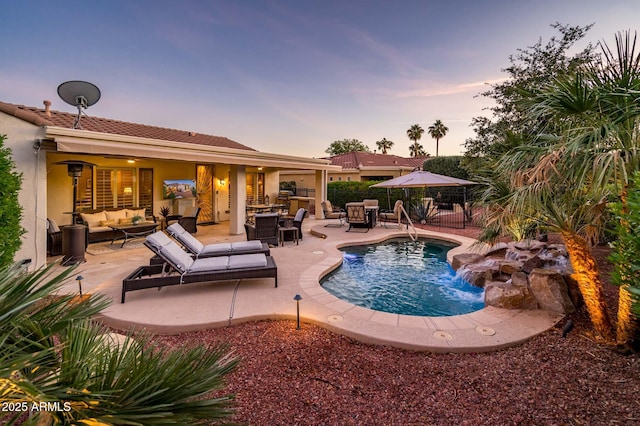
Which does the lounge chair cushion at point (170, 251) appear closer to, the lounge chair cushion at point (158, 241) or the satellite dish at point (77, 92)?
the lounge chair cushion at point (158, 241)

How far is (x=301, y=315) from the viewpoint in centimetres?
497

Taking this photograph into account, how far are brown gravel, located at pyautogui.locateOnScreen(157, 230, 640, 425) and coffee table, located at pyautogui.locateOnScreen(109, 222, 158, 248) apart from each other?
7744 millimetres

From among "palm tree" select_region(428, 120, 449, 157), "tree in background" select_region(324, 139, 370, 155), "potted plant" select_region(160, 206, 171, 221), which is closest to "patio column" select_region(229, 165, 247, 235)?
"potted plant" select_region(160, 206, 171, 221)

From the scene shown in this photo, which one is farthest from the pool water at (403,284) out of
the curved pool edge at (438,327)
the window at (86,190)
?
the window at (86,190)

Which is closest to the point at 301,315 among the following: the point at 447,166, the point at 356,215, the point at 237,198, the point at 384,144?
the point at 237,198

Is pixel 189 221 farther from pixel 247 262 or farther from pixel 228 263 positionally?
pixel 247 262

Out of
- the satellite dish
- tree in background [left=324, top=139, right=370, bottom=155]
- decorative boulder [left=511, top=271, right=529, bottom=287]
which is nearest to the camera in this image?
decorative boulder [left=511, top=271, right=529, bottom=287]

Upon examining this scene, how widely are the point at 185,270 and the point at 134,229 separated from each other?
6585mm

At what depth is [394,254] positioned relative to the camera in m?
10.4

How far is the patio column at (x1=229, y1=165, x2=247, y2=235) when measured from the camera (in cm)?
1249

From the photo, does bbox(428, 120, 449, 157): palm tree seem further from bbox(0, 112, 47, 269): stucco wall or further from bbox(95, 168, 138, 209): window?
bbox(0, 112, 47, 269): stucco wall

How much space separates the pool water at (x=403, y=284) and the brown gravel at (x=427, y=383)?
2.00m

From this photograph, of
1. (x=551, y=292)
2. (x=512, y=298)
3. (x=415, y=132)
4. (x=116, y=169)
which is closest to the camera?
(x=551, y=292)

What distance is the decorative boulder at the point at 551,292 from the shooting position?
5.02m
